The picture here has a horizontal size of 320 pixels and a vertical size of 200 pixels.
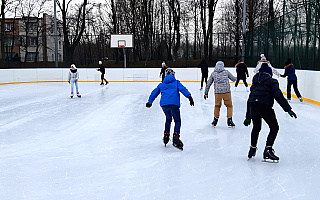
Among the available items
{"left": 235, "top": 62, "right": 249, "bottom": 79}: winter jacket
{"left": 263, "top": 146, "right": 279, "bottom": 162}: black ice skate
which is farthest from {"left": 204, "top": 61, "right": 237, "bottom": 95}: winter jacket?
{"left": 235, "top": 62, "right": 249, "bottom": 79}: winter jacket

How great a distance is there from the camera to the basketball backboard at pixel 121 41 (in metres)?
26.1

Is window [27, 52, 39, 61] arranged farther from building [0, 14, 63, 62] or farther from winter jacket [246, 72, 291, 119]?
winter jacket [246, 72, 291, 119]

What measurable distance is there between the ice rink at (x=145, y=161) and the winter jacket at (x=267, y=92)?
2.84 feet

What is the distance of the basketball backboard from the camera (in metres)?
26.1

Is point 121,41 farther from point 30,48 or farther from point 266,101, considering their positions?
point 266,101

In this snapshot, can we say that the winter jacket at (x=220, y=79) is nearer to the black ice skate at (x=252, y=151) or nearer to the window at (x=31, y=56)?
the black ice skate at (x=252, y=151)

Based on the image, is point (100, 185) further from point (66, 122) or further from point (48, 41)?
point (48, 41)

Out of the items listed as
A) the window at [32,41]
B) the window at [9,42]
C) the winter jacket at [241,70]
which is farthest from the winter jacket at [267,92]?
the window at [32,41]

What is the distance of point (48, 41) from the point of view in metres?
26.4

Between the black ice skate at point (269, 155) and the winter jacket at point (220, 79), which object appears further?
the winter jacket at point (220, 79)

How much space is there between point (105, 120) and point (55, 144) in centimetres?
247

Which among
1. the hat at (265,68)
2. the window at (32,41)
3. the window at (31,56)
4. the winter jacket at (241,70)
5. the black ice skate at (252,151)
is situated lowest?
the black ice skate at (252,151)

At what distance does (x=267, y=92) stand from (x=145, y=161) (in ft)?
6.34

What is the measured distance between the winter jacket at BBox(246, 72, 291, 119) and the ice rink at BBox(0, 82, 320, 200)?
866 millimetres
